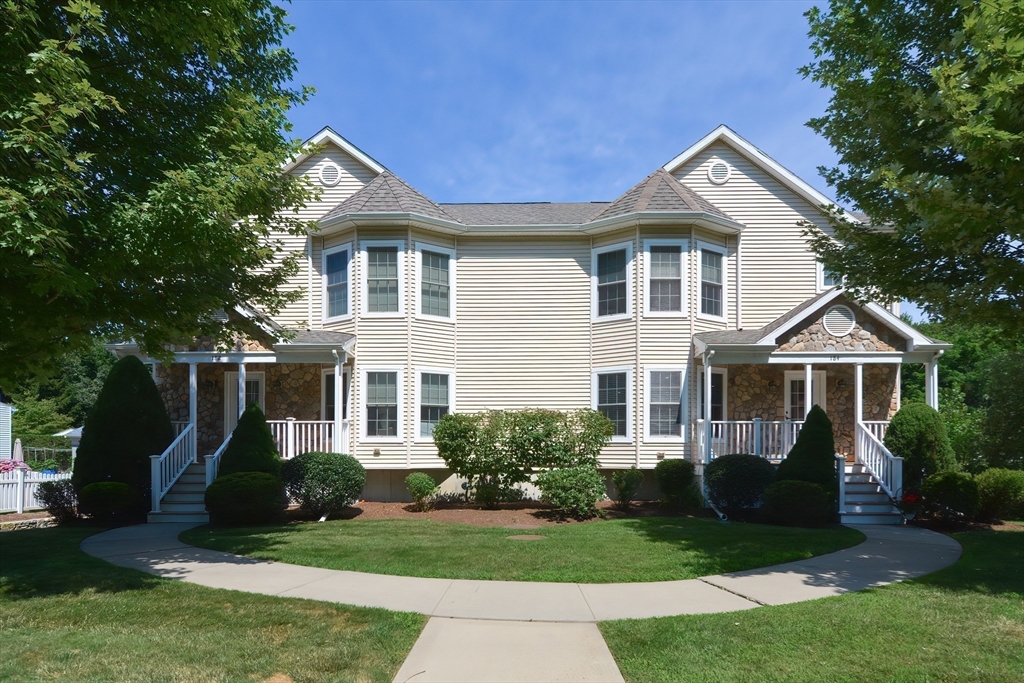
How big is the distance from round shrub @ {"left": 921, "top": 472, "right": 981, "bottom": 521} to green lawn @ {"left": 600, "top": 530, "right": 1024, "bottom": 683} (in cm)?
584

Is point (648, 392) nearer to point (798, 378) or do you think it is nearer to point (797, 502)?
point (798, 378)

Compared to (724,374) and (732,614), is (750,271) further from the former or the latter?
(732,614)

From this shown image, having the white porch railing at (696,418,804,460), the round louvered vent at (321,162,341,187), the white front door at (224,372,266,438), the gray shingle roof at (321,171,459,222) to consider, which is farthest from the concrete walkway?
the round louvered vent at (321,162,341,187)

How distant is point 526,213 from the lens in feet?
64.6

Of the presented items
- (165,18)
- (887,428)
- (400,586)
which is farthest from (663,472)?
(165,18)

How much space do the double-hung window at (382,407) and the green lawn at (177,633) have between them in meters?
7.98

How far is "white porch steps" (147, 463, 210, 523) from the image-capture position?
14656 mm

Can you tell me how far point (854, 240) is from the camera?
424 inches

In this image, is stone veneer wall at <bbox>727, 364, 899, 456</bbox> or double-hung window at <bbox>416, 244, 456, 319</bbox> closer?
double-hung window at <bbox>416, 244, 456, 319</bbox>

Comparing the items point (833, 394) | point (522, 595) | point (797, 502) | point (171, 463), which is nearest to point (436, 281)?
point (171, 463)

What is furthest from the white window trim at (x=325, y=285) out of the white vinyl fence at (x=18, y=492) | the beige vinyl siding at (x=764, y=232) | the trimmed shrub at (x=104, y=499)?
the beige vinyl siding at (x=764, y=232)

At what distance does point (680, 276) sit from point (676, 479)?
183 inches

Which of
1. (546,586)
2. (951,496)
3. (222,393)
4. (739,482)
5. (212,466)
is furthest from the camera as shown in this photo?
(222,393)

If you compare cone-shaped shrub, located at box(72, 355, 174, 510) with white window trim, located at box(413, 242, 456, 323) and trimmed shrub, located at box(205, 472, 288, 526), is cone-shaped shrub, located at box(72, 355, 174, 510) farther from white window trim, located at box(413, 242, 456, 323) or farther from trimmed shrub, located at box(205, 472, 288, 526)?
white window trim, located at box(413, 242, 456, 323)
